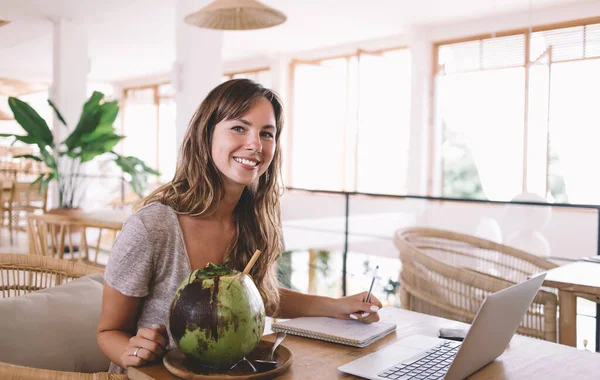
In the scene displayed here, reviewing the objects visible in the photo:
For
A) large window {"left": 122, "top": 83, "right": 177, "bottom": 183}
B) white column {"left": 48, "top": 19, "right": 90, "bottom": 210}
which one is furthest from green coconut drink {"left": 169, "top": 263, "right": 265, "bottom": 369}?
large window {"left": 122, "top": 83, "right": 177, "bottom": 183}

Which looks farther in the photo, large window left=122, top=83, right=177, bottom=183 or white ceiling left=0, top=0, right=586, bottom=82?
large window left=122, top=83, right=177, bottom=183

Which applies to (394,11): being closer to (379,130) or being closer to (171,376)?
(379,130)

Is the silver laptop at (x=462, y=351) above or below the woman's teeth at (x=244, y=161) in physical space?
below

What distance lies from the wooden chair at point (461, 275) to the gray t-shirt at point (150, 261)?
3.97 feet

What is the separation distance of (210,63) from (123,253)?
406cm

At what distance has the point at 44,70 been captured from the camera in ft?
37.1

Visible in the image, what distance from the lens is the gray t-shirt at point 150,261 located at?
112cm

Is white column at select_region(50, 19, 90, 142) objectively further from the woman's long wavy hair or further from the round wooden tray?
the round wooden tray

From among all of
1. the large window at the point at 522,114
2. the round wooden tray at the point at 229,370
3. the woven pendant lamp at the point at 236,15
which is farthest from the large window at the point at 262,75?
the round wooden tray at the point at 229,370

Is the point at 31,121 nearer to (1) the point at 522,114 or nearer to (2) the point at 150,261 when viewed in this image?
(2) the point at 150,261

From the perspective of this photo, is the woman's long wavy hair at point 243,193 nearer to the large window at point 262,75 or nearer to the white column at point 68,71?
the white column at point 68,71

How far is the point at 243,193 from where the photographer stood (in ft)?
4.57

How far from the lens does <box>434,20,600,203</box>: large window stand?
6074 millimetres

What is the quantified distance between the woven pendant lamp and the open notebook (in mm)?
2361
